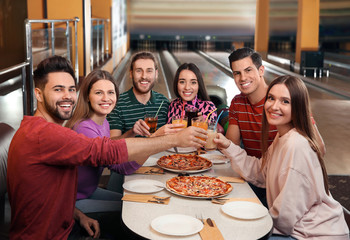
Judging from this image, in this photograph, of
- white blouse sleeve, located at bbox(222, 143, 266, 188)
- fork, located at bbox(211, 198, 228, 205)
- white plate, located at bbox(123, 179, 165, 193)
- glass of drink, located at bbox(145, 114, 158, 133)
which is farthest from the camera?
glass of drink, located at bbox(145, 114, 158, 133)

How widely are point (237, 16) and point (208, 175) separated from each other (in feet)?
51.0

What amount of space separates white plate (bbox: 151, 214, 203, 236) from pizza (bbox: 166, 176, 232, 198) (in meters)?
0.19

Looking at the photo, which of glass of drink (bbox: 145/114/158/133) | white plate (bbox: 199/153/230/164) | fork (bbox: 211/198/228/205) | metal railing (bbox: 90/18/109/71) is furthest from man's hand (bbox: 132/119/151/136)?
metal railing (bbox: 90/18/109/71)

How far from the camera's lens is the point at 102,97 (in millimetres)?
2008

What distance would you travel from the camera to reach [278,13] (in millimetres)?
16422

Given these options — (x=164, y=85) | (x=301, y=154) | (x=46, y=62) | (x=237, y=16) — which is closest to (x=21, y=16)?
(x=164, y=85)

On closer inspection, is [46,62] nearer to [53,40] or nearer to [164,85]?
[53,40]

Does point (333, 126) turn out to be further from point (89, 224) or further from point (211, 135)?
point (89, 224)

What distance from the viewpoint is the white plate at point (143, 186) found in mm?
1641

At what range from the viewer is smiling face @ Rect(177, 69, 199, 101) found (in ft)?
8.48

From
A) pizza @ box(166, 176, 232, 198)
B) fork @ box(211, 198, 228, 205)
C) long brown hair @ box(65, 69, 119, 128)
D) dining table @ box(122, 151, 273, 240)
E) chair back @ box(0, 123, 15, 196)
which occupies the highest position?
long brown hair @ box(65, 69, 119, 128)

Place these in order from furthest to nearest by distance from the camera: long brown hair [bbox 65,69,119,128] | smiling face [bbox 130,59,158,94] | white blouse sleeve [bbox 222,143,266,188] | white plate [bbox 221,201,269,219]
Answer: smiling face [bbox 130,59,158,94]
long brown hair [bbox 65,69,119,128]
white blouse sleeve [bbox 222,143,266,188]
white plate [bbox 221,201,269,219]

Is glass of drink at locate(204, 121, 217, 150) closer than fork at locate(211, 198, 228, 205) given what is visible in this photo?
No

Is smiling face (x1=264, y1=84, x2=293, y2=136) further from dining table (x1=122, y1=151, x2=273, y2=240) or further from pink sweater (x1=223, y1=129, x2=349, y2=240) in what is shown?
dining table (x1=122, y1=151, x2=273, y2=240)
